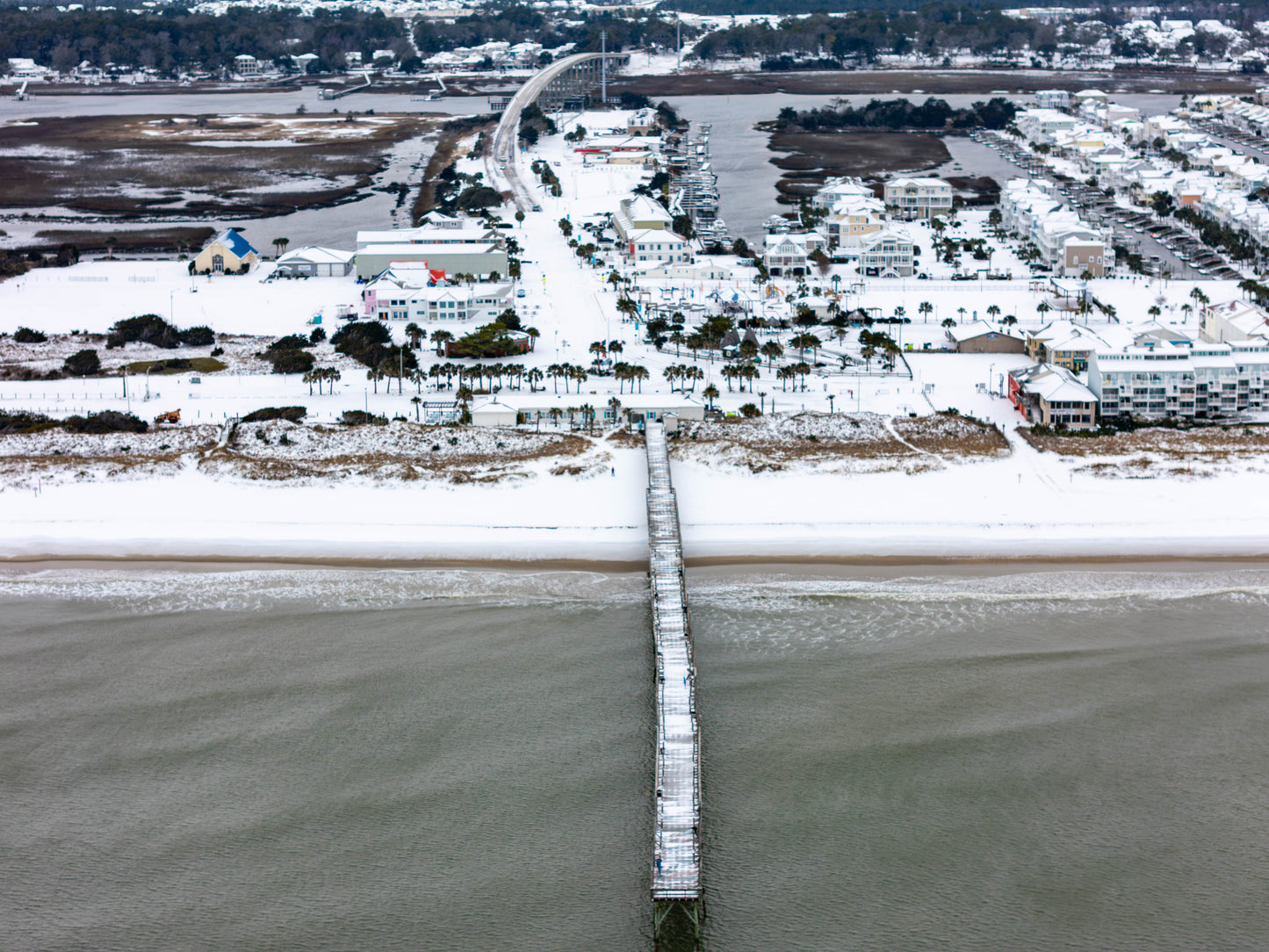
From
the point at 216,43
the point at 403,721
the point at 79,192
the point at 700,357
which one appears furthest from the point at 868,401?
the point at 216,43

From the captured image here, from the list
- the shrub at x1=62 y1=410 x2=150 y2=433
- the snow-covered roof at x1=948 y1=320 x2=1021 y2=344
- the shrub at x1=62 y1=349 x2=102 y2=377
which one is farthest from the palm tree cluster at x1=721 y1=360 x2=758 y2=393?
the shrub at x1=62 y1=349 x2=102 y2=377

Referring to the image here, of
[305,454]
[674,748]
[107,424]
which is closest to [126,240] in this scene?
[107,424]

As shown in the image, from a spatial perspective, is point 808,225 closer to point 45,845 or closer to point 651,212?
point 651,212

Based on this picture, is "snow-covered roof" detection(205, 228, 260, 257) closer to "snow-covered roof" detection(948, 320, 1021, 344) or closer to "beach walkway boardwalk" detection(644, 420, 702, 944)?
"snow-covered roof" detection(948, 320, 1021, 344)

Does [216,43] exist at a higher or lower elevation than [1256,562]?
higher

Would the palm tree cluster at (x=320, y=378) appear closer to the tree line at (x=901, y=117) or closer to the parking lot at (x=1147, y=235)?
the parking lot at (x=1147, y=235)

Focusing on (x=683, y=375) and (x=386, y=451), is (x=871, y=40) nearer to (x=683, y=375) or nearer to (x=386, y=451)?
(x=683, y=375)
